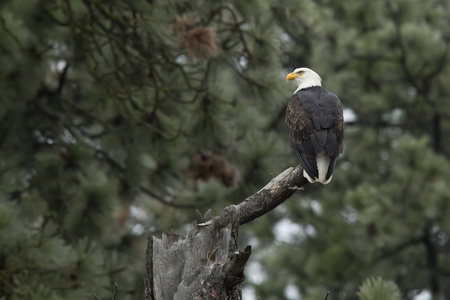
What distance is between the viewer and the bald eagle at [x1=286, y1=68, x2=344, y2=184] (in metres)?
4.16

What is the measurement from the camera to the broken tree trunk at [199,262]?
312 centimetres

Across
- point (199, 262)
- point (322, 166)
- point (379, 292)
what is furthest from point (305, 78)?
point (199, 262)

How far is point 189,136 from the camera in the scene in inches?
229

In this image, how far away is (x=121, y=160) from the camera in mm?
6461

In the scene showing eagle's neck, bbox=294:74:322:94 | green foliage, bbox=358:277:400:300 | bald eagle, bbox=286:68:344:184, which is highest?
eagle's neck, bbox=294:74:322:94

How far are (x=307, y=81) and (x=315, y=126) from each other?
1106 millimetres

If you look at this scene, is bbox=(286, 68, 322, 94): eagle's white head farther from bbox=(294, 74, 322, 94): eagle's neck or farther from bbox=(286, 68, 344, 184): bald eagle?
bbox=(286, 68, 344, 184): bald eagle

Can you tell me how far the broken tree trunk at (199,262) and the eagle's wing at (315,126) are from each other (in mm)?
985

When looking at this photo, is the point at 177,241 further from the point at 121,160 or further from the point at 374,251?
the point at 374,251

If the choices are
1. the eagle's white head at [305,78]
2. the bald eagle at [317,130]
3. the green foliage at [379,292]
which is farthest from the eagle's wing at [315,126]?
the green foliage at [379,292]

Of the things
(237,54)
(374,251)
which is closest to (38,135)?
(237,54)

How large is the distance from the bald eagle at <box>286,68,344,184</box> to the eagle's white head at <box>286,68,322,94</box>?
479 mm

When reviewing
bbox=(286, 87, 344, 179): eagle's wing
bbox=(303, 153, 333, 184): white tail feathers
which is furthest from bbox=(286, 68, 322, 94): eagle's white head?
bbox=(303, 153, 333, 184): white tail feathers

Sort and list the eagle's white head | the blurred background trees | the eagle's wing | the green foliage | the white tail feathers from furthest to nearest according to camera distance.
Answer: the eagle's white head → the blurred background trees → the eagle's wing → the white tail feathers → the green foliage
